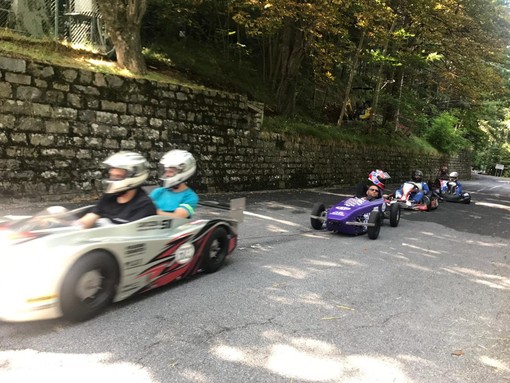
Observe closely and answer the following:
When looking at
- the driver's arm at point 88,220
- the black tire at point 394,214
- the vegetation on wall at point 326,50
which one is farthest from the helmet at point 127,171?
the vegetation on wall at point 326,50

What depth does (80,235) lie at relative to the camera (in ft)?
12.2

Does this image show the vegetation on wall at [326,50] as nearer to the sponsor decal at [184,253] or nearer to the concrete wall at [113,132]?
the concrete wall at [113,132]

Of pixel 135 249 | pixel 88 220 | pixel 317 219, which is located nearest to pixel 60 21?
pixel 317 219

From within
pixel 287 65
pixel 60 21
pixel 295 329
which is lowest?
pixel 295 329

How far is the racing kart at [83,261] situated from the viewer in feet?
10.8

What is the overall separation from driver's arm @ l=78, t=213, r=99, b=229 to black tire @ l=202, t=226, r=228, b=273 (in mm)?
1426

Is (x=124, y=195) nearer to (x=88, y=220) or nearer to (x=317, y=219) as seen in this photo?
(x=88, y=220)

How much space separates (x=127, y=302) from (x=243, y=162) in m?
9.92

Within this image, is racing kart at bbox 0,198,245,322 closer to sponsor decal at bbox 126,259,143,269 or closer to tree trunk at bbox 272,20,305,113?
sponsor decal at bbox 126,259,143,269

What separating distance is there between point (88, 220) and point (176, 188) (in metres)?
A: 1.45

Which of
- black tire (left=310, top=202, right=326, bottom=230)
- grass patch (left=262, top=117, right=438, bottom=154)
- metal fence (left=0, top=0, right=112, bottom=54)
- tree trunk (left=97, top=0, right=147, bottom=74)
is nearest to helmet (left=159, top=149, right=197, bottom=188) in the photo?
black tire (left=310, top=202, right=326, bottom=230)

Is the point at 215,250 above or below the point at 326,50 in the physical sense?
below

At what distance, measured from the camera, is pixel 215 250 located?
547cm

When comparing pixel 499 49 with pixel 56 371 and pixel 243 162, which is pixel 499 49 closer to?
pixel 243 162
